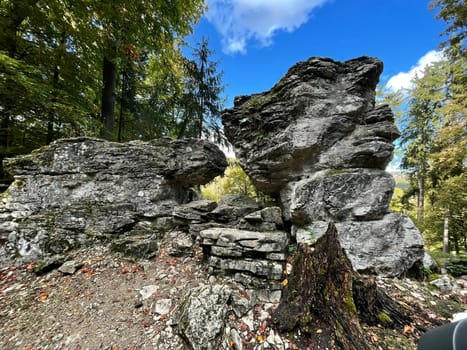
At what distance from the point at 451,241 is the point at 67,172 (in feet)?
68.1

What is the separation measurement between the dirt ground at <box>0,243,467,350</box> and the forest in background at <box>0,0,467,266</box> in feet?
15.9

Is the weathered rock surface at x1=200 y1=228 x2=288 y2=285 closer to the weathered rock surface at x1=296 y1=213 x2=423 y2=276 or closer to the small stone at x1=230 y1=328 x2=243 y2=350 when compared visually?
the small stone at x1=230 y1=328 x2=243 y2=350

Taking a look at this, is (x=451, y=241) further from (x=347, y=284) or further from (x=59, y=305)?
(x=59, y=305)

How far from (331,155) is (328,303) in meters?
3.50

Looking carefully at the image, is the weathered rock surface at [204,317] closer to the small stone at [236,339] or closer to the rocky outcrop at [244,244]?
the small stone at [236,339]

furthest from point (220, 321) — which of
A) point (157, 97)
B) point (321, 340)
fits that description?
point (157, 97)

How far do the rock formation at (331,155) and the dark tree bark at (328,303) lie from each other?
1.11 meters

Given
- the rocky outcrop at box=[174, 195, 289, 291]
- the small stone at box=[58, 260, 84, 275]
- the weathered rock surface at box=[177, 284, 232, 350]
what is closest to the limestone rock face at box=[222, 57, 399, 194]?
the rocky outcrop at box=[174, 195, 289, 291]

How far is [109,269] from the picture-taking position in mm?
3918

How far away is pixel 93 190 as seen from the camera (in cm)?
494

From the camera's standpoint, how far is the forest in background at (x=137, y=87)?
5.81 m

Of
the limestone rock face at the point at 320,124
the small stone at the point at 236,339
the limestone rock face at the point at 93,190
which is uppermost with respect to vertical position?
the limestone rock face at the point at 320,124

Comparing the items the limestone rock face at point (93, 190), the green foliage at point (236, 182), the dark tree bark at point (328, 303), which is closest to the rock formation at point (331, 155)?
the dark tree bark at point (328, 303)

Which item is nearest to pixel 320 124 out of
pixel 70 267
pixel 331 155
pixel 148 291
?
pixel 331 155
